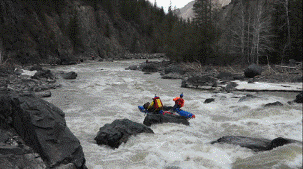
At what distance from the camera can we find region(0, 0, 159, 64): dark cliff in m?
27.0

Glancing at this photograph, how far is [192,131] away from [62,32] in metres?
38.3

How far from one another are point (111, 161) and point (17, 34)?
94.3 feet

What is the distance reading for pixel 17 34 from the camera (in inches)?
1093

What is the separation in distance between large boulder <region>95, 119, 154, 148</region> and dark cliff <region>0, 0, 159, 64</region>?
22.6m

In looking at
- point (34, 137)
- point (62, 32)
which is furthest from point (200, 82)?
point (62, 32)

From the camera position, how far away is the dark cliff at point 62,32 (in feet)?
88.5

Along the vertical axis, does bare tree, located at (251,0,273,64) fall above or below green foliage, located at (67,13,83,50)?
below

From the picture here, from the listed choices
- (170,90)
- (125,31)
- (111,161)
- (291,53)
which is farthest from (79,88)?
(125,31)

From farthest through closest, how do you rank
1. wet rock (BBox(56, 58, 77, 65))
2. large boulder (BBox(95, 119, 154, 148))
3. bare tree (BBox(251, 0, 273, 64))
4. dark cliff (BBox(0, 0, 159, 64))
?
wet rock (BBox(56, 58, 77, 65)), dark cliff (BBox(0, 0, 159, 64)), bare tree (BBox(251, 0, 273, 64)), large boulder (BBox(95, 119, 154, 148))

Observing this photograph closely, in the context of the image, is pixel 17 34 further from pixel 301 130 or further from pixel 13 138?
pixel 301 130

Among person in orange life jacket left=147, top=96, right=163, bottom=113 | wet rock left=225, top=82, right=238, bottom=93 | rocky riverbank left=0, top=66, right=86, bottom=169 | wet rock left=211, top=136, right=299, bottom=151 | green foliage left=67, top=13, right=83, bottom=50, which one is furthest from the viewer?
green foliage left=67, top=13, right=83, bottom=50

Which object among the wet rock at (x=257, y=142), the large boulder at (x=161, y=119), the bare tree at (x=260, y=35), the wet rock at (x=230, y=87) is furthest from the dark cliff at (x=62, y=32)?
the bare tree at (x=260, y=35)

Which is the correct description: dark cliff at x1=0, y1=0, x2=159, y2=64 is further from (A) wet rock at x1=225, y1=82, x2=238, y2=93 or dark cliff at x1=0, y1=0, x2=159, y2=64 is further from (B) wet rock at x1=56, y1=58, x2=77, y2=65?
(A) wet rock at x1=225, y1=82, x2=238, y2=93

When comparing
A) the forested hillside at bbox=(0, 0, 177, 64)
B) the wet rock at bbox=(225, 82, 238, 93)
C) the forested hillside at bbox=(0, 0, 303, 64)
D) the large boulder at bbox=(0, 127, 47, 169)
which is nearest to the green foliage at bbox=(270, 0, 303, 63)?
the forested hillside at bbox=(0, 0, 303, 64)
